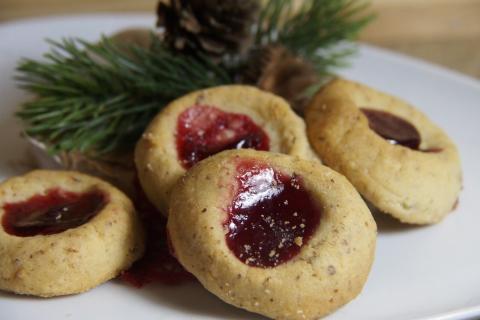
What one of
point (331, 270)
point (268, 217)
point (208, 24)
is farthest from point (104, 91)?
point (331, 270)

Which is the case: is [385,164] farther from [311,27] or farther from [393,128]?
[311,27]

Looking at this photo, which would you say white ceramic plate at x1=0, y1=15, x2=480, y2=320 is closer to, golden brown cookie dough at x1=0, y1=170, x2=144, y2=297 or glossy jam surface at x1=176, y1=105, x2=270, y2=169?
golden brown cookie dough at x1=0, y1=170, x2=144, y2=297

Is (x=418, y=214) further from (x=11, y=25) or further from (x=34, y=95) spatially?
(x=11, y=25)

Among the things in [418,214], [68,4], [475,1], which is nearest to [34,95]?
[418,214]

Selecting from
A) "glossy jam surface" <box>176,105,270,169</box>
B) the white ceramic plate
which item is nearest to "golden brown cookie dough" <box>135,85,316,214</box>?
"glossy jam surface" <box>176,105,270,169</box>

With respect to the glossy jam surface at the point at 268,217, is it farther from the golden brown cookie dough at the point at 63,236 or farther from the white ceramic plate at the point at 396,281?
the golden brown cookie dough at the point at 63,236
